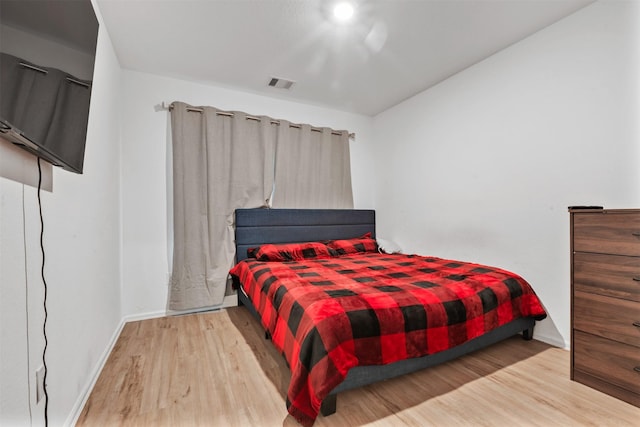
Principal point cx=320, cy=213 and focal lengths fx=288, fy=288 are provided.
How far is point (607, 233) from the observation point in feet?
5.63

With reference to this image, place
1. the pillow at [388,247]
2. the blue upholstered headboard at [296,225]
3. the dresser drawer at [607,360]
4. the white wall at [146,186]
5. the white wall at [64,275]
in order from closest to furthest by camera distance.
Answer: the white wall at [64,275], the dresser drawer at [607,360], the white wall at [146,186], the blue upholstered headboard at [296,225], the pillow at [388,247]

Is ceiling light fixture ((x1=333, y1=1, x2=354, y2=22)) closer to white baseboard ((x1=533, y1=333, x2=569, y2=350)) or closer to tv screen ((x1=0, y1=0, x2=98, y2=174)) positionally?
tv screen ((x1=0, y1=0, x2=98, y2=174))

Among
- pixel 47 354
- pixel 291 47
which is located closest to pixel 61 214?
pixel 47 354

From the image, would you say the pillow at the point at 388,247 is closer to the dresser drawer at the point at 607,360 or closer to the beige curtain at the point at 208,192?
the beige curtain at the point at 208,192

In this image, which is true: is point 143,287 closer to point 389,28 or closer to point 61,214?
point 61,214

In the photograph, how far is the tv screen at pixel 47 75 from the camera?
785mm

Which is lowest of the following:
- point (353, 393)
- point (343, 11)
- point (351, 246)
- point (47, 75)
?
point (353, 393)

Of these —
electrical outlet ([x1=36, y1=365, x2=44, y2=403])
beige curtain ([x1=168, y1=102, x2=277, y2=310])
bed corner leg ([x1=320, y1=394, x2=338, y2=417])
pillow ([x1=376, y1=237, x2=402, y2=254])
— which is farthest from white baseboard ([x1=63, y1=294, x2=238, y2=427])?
pillow ([x1=376, y1=237, x2=402, y2=254])

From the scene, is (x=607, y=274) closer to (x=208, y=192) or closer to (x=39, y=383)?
(x=39, y=383)

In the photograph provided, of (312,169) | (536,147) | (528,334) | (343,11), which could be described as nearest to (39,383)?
(343,11)

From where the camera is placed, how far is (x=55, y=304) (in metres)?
1.32

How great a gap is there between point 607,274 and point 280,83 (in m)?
3.30

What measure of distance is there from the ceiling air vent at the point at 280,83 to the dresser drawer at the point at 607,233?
2909 mm

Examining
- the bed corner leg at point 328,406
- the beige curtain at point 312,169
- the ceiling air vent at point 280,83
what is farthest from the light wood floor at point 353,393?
the ceiling air vent at point 280,83
